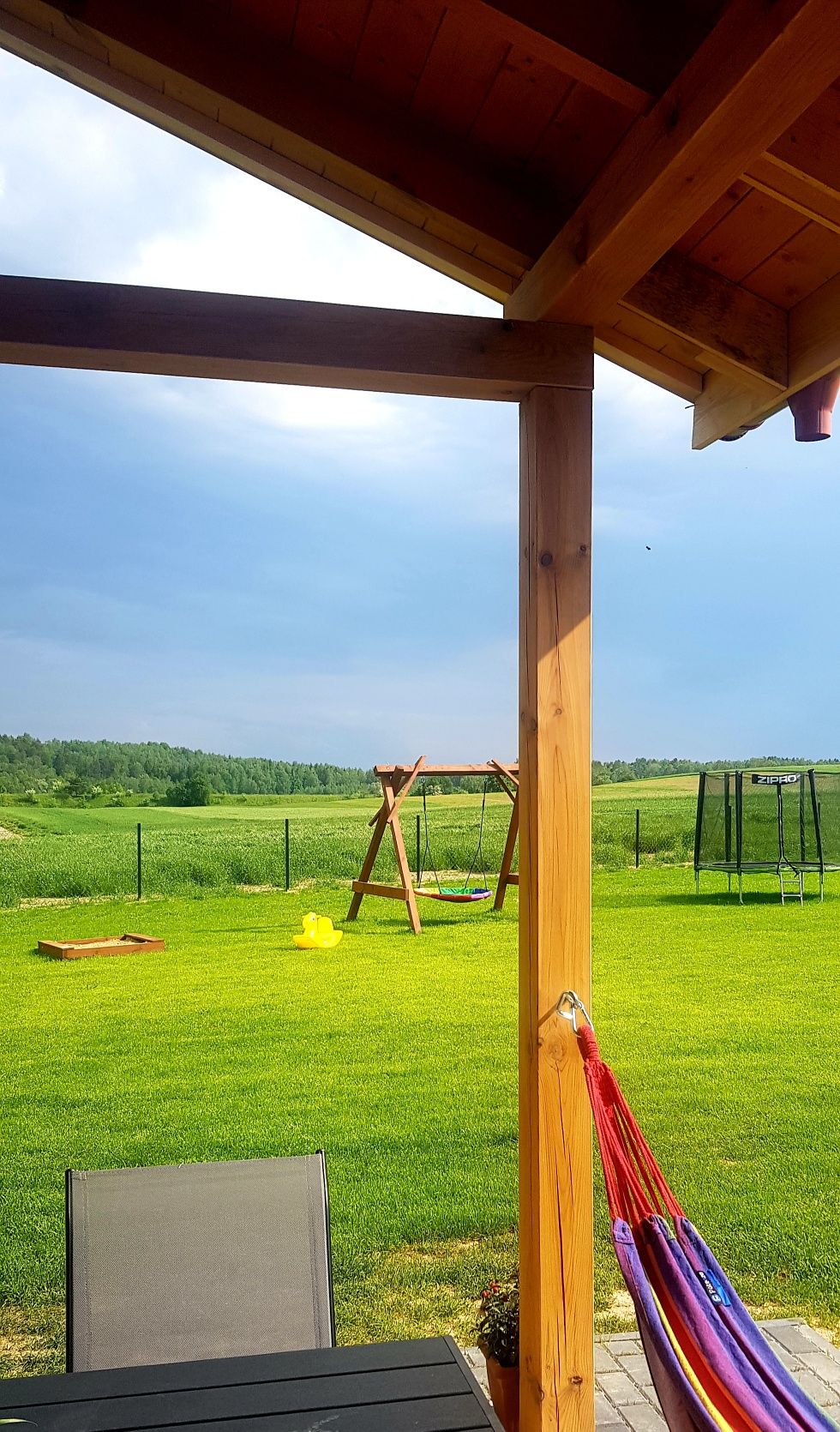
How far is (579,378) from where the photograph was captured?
1.79 m

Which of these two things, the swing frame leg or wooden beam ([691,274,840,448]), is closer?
wooden beam ([691,274,840,448])

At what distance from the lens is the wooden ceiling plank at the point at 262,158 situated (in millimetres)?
1898

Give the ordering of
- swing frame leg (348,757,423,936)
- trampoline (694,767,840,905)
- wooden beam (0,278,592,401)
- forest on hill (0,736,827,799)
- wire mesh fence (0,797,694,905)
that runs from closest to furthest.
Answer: wooden beam (0,278,592,401)
swing frame leg (348,757,423,936)
trampoline (694,767,840,905)
wire mesh fence (0,797,694,905)
forest on hill (0,736,827,799)

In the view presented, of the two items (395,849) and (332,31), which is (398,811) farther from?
(332,31)

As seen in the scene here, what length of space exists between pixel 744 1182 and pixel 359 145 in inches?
169

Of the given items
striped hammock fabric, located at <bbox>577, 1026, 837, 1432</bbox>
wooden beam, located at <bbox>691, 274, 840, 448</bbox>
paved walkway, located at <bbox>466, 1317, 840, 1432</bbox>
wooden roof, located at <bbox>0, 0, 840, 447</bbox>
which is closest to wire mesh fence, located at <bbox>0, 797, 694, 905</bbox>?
paved walkway, located at <bbox>466, 1317, 840, 1432</bbox>

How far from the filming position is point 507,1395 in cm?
193

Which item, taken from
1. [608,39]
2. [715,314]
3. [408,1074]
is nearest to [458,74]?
[608,39]

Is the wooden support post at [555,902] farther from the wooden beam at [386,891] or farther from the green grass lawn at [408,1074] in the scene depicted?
the wooden beam at [386,891]

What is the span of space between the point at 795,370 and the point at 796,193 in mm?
314

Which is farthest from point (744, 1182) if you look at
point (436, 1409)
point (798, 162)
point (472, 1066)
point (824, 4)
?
point (824, 4)

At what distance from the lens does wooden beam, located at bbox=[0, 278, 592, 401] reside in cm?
162

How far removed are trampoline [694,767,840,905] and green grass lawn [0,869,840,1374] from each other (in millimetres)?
595

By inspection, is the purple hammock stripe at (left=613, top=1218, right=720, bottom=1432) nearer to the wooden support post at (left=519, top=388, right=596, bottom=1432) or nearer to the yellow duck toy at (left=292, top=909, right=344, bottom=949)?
the wooden support post at (left=519, top=388, right=596, bottom=1432)
